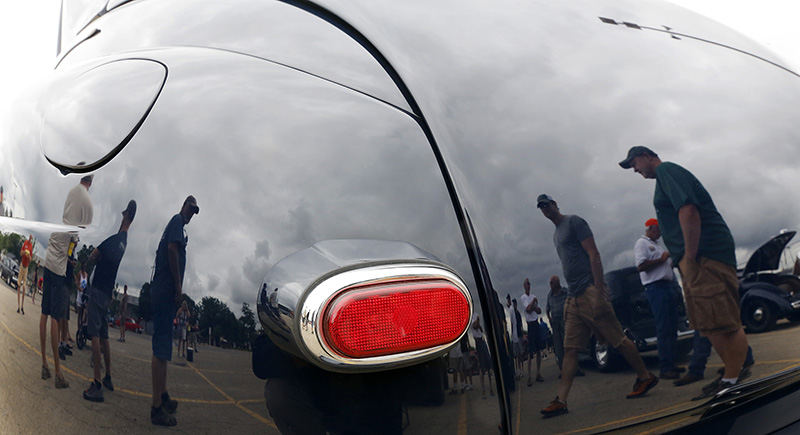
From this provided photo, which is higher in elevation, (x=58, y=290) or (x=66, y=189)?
(x=66, y=189)

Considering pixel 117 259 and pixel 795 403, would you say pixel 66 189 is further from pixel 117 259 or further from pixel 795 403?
pixel 795 403

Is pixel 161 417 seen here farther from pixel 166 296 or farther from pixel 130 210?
pixel 130 210

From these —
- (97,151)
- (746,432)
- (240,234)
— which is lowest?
(746,432)

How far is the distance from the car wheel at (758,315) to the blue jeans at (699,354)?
0.28 feet

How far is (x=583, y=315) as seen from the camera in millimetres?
931

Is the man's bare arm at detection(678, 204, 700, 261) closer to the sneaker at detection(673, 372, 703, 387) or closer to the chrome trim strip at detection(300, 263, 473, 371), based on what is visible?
Result: the sneaker at detection(673, 372, 703, 387)

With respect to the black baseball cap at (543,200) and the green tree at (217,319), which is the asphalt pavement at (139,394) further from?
the black baseball cap at (543,200)

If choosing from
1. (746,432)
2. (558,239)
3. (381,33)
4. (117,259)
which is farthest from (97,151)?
(746,432)

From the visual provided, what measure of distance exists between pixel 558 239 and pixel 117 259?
754mm

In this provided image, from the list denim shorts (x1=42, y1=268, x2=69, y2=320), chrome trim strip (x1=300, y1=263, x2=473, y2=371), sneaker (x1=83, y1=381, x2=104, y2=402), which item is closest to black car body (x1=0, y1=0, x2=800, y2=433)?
chrome trim strip (x1=300, y1=263, x2=473, y2=371)

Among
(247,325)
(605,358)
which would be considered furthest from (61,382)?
(605,358)

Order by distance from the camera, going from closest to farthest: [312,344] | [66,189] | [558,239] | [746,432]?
[312,344] → [558,239] → [746,432] → [66,189]

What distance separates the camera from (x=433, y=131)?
984mm

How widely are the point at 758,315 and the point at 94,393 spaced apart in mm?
1171
